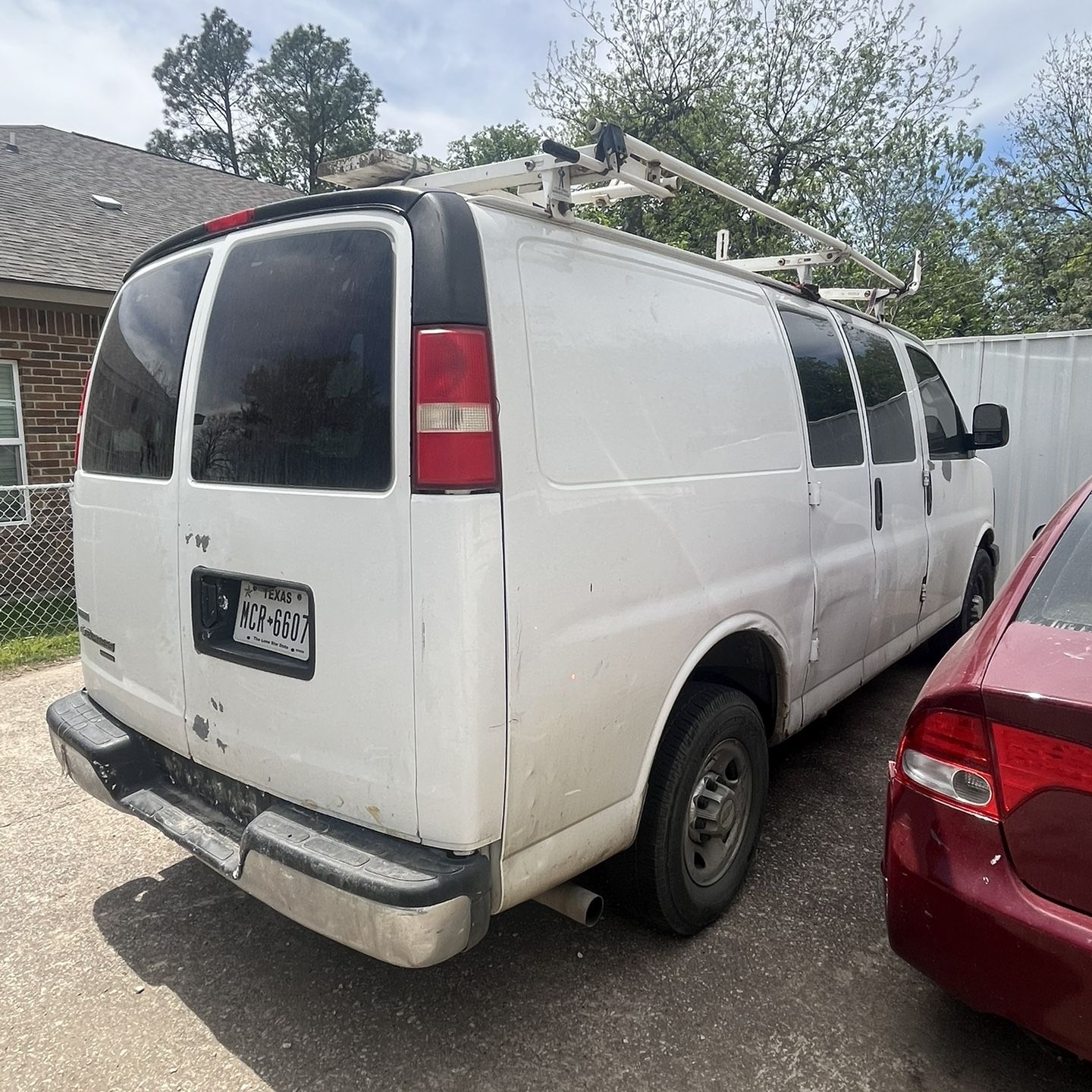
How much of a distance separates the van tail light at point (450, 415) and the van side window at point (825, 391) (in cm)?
180

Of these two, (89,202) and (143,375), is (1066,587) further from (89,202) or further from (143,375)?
(89,202)

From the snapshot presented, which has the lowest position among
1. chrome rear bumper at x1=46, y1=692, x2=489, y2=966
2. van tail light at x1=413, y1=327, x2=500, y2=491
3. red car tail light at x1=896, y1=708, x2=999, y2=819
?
chrome rear bumper at x1=46, y1=692, x2=489, y2=966

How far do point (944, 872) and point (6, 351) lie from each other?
867 cm

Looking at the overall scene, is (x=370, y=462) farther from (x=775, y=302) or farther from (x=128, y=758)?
(x=775, y=302)

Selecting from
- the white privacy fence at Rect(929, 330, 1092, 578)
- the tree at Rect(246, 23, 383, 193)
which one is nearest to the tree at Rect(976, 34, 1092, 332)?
the white privacy fence at Rect(929, 330, 1092, 578)

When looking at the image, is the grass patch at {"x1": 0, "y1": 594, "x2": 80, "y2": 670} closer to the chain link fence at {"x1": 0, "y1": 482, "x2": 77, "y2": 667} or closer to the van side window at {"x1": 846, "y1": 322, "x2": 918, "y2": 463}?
the chain link fence at {"x1": 0, "y1": 482, "x2": 77, "y2": 667}

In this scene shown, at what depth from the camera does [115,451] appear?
2750 millimetres

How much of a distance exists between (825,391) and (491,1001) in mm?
2606

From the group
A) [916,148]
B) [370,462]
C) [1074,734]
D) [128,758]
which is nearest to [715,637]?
[1074,734]

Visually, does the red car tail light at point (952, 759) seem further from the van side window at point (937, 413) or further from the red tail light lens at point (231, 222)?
the van side window at point (937, 413)

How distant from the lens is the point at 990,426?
16.4 feet

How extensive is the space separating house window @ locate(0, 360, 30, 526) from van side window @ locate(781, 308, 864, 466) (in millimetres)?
7361

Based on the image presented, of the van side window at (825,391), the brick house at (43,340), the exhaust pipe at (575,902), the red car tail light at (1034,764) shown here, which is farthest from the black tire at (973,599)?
the brick house at (43,340)

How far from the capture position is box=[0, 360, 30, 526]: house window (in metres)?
7.78
